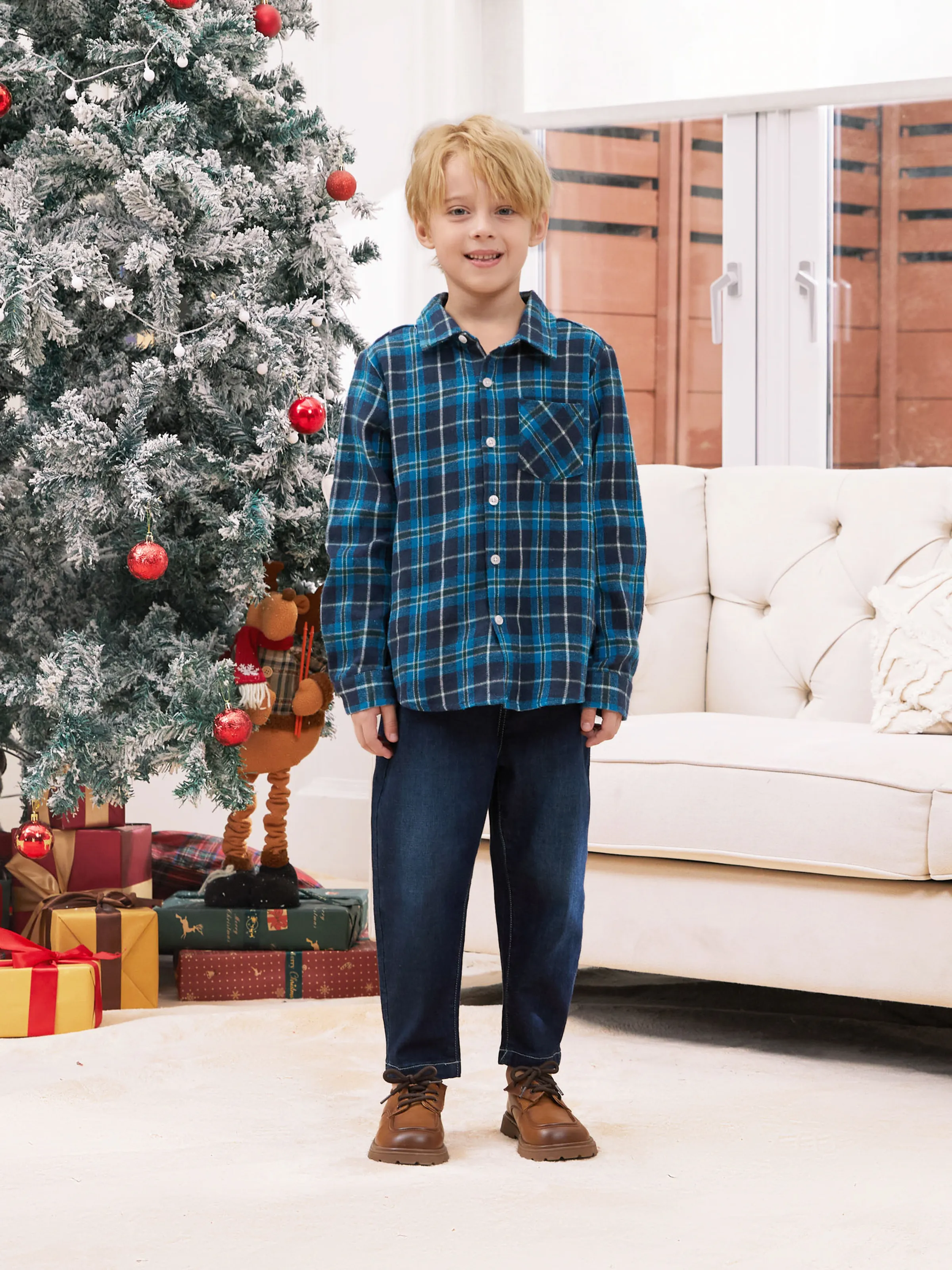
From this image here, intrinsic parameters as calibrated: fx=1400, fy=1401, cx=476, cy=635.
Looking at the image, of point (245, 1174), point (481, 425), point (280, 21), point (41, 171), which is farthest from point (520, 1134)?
point (280, 21)

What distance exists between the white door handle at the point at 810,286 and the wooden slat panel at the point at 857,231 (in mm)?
87

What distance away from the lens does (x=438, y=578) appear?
143 cm

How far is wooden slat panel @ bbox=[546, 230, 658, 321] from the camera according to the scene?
3332mm

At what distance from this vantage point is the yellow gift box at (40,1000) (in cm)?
188

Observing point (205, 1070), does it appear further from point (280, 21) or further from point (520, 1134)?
point (280, 21)

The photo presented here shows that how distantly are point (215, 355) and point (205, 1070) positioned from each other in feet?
3.15

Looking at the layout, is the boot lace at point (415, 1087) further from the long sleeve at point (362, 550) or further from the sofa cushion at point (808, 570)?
the sofa cushion at point (808, 570)

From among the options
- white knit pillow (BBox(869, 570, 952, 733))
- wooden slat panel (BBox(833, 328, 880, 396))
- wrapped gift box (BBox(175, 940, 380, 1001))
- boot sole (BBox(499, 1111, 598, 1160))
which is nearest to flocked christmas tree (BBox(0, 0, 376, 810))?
wrapped gift box (BBox(175, 940, 380, 1001))

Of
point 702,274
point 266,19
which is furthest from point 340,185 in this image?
point 702,274

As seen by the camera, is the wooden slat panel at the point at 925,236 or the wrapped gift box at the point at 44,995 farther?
the wooden slat panel at the point at 925,236

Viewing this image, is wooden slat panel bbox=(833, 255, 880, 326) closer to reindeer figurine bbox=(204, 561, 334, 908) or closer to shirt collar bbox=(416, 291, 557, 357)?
reindeer figurine bbox=(204, 561, 334, 908)

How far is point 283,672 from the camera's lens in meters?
2.14

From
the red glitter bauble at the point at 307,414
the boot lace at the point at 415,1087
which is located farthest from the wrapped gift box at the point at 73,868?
the boot lace at the point at 415,1087

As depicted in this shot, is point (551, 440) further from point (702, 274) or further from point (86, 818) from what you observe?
point (702, 274)
